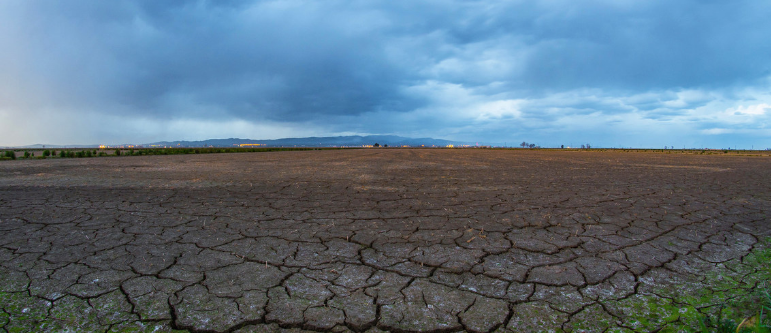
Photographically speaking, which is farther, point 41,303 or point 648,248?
point 648,248

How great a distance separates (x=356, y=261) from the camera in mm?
2986

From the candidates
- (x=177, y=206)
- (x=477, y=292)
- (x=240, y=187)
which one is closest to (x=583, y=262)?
(x=477, y=292)

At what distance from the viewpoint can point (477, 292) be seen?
2369 millimetres

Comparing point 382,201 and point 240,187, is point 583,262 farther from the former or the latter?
point 240,187

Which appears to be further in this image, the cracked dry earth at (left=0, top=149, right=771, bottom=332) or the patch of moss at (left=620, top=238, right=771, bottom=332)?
the cracked dry earth at (left=0, top=149, right=771, bottom=332)

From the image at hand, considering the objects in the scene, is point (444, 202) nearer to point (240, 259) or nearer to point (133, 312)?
point (240, 259)

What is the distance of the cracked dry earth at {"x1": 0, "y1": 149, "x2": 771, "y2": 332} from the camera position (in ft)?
6.73

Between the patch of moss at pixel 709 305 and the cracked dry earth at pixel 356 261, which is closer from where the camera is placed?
the patch of moss at pixel 709 305

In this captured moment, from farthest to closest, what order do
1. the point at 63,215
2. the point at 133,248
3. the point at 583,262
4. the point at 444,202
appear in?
the point at 444,202
the point at 63,215
the point at 133,248
the point at 583,262

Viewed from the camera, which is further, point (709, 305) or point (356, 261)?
point (356, 261)

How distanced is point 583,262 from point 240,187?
6.85m

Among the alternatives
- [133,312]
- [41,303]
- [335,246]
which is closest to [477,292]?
[335,246]

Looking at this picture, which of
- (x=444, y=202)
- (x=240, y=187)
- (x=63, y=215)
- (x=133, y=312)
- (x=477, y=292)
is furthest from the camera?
(x=240, y=187)

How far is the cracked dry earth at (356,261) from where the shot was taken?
205 cm
